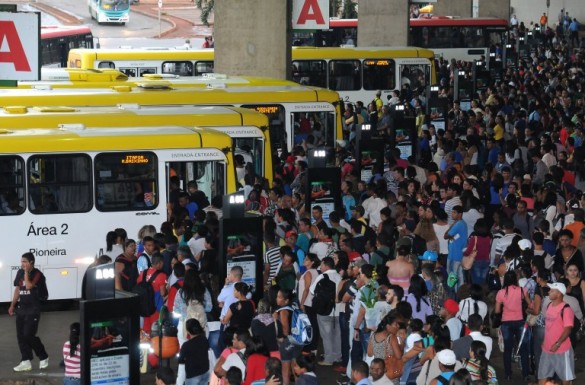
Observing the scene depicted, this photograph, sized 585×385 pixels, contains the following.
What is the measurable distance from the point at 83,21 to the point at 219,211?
61.4m

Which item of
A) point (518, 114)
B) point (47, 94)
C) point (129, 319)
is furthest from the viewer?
point (518, 114)

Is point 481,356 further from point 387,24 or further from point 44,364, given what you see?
point 387,24

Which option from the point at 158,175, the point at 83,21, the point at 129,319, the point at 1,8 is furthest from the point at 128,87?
the point at 83,21

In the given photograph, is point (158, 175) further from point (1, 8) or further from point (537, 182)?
point (537, 182)

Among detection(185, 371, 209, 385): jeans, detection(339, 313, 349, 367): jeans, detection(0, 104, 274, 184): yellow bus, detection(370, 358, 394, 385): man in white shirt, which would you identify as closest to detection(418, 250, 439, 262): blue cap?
detection(339, 313, 349, 367): jeans

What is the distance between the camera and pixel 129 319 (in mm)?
14180

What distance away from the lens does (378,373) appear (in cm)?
1348

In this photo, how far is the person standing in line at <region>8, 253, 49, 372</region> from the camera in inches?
672

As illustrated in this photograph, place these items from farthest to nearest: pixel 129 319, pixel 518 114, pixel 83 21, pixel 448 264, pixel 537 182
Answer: pixel 83 21
pixel 518 114
pixel 537 182
pixel 448 264
pixel 129 319

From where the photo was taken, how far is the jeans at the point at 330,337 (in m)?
17.3

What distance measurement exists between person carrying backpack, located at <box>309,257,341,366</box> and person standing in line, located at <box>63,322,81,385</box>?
3447mm

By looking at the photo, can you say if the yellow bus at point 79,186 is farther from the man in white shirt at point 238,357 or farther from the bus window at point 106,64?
the bus window at point 106,64

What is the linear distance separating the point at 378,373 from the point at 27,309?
5458 mm

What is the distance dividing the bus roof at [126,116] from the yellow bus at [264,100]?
2.16 meters
